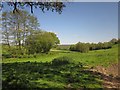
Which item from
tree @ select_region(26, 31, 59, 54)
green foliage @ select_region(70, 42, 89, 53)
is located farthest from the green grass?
tree @ select_region(26, 31, 59, 54)

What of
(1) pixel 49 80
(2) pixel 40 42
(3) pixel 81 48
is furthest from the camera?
(3) pixel 81 48

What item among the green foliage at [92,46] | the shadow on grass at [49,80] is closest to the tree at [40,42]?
the green foliage at [92,46]

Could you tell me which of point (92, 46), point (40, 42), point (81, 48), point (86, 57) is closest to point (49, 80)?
point (40, 42)

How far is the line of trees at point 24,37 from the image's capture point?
1417cm

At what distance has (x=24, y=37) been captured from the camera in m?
15.5

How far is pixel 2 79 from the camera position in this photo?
8430 mm

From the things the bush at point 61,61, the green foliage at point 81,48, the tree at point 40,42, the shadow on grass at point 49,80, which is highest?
the tree at point 40,42

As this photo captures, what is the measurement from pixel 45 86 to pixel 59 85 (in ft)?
1.57

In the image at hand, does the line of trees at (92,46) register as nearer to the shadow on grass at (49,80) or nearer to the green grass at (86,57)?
the green grass at (86,57)

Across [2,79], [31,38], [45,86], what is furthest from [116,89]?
[31,38]

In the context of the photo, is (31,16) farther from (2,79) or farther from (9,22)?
(2,79)

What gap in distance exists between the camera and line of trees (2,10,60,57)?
46.5 ft

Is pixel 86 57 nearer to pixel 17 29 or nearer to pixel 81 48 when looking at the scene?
pixel 81 48

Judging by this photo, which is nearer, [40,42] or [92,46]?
[40,42]
